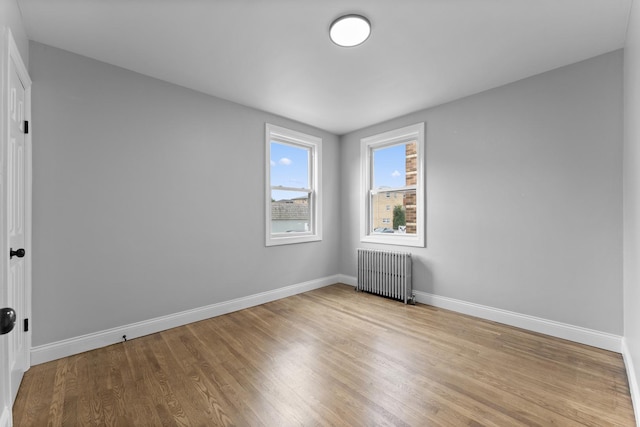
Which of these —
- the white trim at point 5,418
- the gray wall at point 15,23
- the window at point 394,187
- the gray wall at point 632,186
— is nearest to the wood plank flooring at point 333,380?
the white trim at point 5,418

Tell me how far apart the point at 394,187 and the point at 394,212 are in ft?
1.26

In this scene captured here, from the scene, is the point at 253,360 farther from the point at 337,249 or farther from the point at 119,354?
the point at 337,249

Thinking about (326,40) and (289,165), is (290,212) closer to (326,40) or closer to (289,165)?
(289,165)

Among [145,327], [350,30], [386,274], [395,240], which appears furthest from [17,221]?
[395,240]

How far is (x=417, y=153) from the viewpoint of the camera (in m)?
3.80

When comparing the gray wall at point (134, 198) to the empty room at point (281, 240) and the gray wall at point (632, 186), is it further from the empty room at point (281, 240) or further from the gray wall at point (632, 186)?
the gray wall at point (632, 186)

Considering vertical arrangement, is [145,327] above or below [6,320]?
below

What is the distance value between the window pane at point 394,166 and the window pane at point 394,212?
16cm

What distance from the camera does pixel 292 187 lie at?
422cm

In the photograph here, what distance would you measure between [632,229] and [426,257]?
6.50ft

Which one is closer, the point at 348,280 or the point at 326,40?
the point at 326,40

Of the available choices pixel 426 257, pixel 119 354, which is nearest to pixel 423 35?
pixel 426 257

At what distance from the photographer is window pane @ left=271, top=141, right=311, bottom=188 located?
4.04 metres

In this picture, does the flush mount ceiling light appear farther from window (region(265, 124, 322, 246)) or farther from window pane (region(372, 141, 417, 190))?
window pane (region(372, 141, 417, 190))
